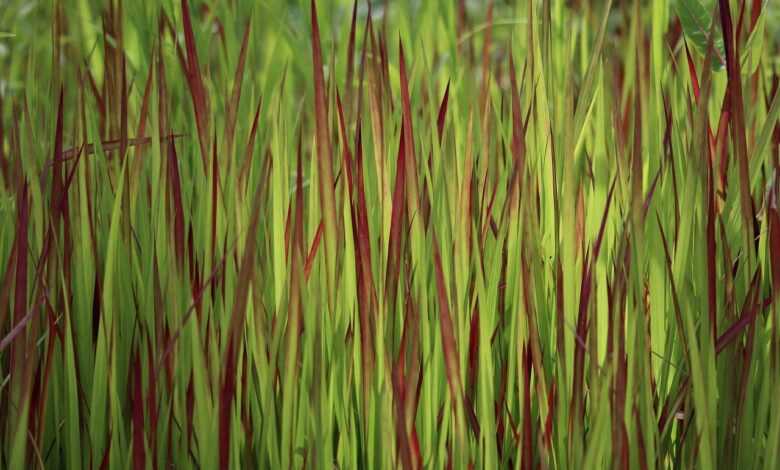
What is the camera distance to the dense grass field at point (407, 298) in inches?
29.6

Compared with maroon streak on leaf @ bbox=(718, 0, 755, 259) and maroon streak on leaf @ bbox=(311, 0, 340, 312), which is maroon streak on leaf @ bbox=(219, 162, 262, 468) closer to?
maroon streak on leaf @ bbox=(311, 0, 340, 312)

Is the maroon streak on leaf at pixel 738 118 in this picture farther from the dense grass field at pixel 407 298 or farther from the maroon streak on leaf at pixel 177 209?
the maroon streak on leaf at pixel 177 209

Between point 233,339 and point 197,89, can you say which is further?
point 197,89

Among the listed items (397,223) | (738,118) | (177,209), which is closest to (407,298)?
(397,223)

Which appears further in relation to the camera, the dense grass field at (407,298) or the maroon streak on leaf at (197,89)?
the maroon streak on leaf at (197,89)

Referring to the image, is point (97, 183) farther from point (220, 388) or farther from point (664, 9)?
point (664, 9)

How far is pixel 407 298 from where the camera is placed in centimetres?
81

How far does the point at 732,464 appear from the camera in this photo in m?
0.83

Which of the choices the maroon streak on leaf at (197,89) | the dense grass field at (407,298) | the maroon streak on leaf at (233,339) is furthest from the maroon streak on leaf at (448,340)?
the maroon streak on leaf at (197,89)

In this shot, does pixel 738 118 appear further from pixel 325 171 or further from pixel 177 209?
pixel 177 209

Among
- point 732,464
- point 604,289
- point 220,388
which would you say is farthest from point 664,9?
point 220,388

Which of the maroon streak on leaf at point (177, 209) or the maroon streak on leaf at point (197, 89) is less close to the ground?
the maroon streak on leaf at point (197, 89)

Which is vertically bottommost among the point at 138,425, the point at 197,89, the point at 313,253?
the point at 138,425

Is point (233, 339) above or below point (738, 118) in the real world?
below
